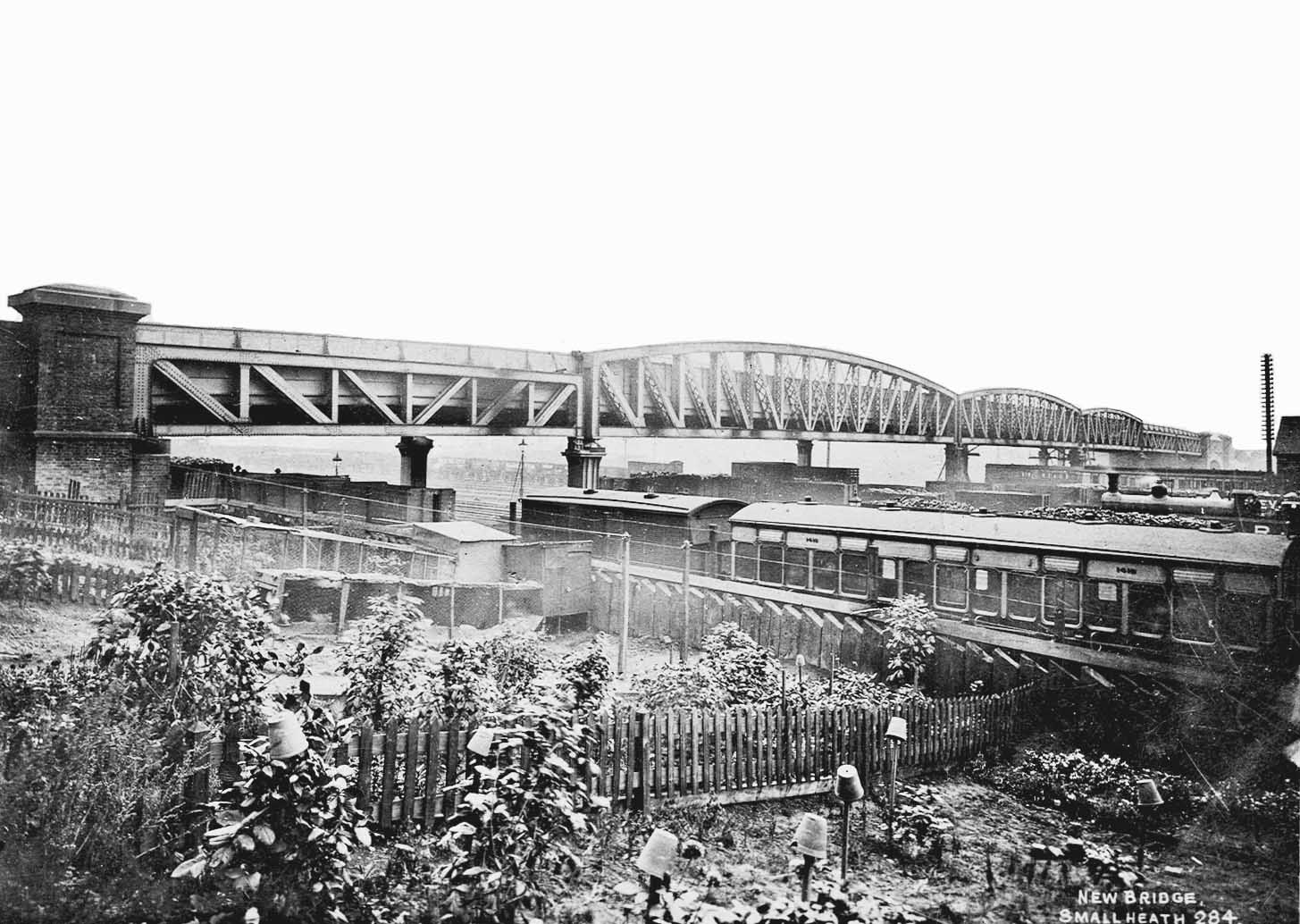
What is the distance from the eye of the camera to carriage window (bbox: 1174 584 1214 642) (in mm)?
12547

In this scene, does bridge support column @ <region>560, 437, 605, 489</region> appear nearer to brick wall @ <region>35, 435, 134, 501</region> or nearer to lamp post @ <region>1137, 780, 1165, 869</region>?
brick wall @ <region>35, 435, 134, 501</region>

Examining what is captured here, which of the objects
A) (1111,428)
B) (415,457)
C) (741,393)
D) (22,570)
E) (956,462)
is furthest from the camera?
(1111,428)

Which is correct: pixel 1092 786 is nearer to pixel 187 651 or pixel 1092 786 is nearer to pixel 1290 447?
pixel 187 651

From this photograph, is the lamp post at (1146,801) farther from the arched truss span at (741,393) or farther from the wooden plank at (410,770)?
the arched truss span at (741,393)

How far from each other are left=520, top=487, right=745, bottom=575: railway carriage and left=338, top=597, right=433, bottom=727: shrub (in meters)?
11.7

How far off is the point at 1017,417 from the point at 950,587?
41401mm

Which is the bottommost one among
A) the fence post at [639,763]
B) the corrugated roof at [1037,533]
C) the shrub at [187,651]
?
the fence post at [639,763]

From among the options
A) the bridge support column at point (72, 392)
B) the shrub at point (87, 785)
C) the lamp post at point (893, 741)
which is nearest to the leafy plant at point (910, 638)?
the lamp post at point (893, 741)

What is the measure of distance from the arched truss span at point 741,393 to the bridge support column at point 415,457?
17.7ft

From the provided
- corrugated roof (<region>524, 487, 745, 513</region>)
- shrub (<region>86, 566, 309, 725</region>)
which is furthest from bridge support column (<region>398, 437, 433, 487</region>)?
shrub (<region>86, 566, 309, 725</region>)

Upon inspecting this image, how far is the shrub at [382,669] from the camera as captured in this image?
762 centimetres

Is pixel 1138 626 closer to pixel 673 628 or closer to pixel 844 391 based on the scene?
pixel 673 628

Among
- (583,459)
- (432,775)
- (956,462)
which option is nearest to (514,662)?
(432,775)

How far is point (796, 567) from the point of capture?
1903cm
